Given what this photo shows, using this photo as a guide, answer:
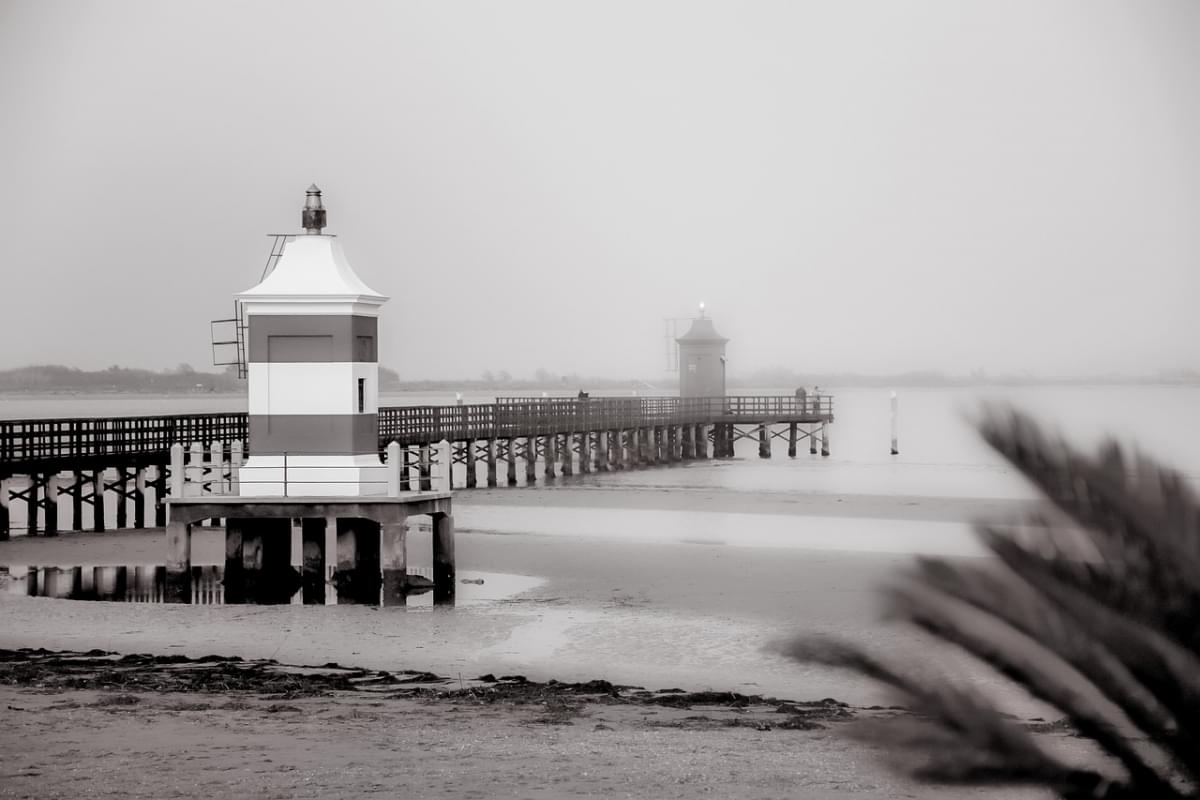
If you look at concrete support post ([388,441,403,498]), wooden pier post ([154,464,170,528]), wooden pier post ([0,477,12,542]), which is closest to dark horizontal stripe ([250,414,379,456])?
concrete support post ([388,441,403,498])

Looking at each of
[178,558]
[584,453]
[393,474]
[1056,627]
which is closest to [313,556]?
[178,558]

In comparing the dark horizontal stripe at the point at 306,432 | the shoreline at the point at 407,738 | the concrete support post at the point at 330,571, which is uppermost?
the dark horizontal stripe at the point at 306,432

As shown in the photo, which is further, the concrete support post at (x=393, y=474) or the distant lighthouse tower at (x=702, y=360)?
the distant lighthouse tower at (x=702, y=360)

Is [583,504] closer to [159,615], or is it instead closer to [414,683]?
[159,615]

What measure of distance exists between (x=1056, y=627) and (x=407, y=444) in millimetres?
32540

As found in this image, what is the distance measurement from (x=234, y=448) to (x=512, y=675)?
8.62 metres

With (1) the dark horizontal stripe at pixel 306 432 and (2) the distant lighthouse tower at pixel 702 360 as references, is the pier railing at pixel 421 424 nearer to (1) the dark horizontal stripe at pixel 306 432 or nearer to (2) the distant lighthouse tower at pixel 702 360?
(2) the distant lighthouse tower at pixel 702 360

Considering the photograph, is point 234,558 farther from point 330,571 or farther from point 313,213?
point 313,213

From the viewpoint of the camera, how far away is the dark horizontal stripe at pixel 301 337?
61.7 feet

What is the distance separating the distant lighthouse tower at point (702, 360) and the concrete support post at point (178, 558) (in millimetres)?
40072

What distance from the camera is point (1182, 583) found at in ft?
5.16

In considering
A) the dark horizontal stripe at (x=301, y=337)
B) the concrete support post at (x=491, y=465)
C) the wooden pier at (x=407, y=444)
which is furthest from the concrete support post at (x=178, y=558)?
the concrete support post at (x=491, y=465)

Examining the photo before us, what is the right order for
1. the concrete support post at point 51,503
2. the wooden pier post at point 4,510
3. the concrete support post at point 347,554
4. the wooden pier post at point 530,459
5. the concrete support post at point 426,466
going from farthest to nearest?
the wooden pier post at point 530,459 → the concrete support post at point 51,503 → the wooden pier post at point 4,510 → the concrete support post at point 426,466 → the concrete support post at point 347,554

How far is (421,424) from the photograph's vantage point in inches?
1427
